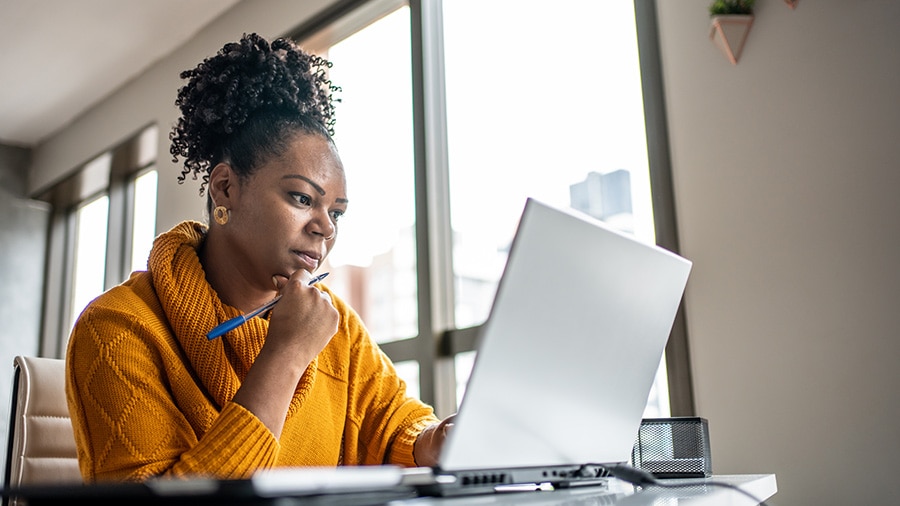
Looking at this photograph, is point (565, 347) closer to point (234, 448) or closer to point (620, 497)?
point (620, 497)

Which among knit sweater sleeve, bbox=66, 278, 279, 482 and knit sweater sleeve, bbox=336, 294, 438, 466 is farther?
knit sweater sleeve, bbox=336, 294, 438, 466

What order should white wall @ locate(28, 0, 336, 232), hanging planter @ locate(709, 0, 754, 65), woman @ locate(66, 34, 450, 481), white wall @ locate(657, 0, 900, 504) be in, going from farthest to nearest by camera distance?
white wall @ locate(28, 0, 336, 232) → hanging planter @ locate(709, 0, 754, 65) → white wall @ locate(657, 0, 900, 504) → woman @ locate(66, 34, 450, 481)

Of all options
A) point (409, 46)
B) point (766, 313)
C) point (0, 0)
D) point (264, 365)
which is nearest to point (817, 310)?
point (766, 313)

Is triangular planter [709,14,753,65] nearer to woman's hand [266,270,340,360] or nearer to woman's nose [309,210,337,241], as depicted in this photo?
woman's nose [309,210,337,241]

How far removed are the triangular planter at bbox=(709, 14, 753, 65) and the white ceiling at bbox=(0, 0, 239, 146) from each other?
7.02 feet

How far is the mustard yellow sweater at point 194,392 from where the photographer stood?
3.17 ft

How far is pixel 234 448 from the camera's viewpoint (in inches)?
36.9

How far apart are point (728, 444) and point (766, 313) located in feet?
0.90

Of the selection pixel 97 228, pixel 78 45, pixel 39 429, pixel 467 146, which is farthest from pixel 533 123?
pixel 97 228

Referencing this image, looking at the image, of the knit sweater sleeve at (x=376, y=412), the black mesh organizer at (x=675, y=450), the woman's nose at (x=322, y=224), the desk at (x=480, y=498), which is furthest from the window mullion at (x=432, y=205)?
the desk at (x=480, y=498)

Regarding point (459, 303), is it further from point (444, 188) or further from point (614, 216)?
point (614, 216)

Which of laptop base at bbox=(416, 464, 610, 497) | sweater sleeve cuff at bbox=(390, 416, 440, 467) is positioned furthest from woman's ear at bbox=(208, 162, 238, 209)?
laptop base at bbox=(416, 464, 610, 497)

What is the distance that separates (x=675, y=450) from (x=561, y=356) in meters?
0.54

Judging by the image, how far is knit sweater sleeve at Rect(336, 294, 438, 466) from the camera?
4.52 ft
